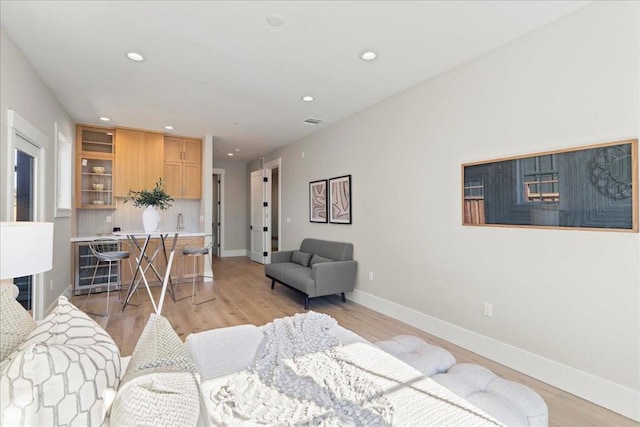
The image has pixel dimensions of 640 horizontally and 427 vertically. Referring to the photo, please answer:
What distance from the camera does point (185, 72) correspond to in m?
3.20

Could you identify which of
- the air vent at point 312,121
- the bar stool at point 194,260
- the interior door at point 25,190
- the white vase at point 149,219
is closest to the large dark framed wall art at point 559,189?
the air vent at point 312,121

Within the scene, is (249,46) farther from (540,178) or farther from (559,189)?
(559,189)

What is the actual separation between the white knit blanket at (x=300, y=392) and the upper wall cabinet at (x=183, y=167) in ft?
16.2

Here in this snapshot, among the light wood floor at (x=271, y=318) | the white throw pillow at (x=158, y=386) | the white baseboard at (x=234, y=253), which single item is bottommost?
the light wood floor at (x=271, y=318)

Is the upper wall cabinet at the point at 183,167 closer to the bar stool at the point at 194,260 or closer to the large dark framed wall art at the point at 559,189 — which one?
the bar stool at the point at 194,260

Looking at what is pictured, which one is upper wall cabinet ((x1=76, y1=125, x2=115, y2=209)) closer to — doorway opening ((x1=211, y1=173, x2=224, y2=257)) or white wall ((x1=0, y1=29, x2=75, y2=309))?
white wall ((x1=0, y1=29, x2=75, y2=309))

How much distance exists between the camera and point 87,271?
16.0 ft

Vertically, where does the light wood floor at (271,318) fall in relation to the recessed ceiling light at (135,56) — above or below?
below

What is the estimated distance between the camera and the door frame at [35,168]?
2531 millimetres

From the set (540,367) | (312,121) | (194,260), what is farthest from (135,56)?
(540,367)

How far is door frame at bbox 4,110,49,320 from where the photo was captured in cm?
253

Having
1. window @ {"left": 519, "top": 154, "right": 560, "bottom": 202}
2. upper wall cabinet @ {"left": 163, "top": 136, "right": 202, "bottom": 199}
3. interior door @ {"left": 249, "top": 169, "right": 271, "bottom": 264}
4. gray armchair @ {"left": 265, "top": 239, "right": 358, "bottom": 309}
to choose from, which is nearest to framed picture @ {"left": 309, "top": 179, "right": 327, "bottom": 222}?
gray armchair @ {"left": 265, "top": 239, "right": 358, "bottom": 309}

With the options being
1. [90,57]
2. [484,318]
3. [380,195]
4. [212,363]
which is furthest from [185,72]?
[484,318]

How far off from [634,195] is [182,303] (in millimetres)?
4723
